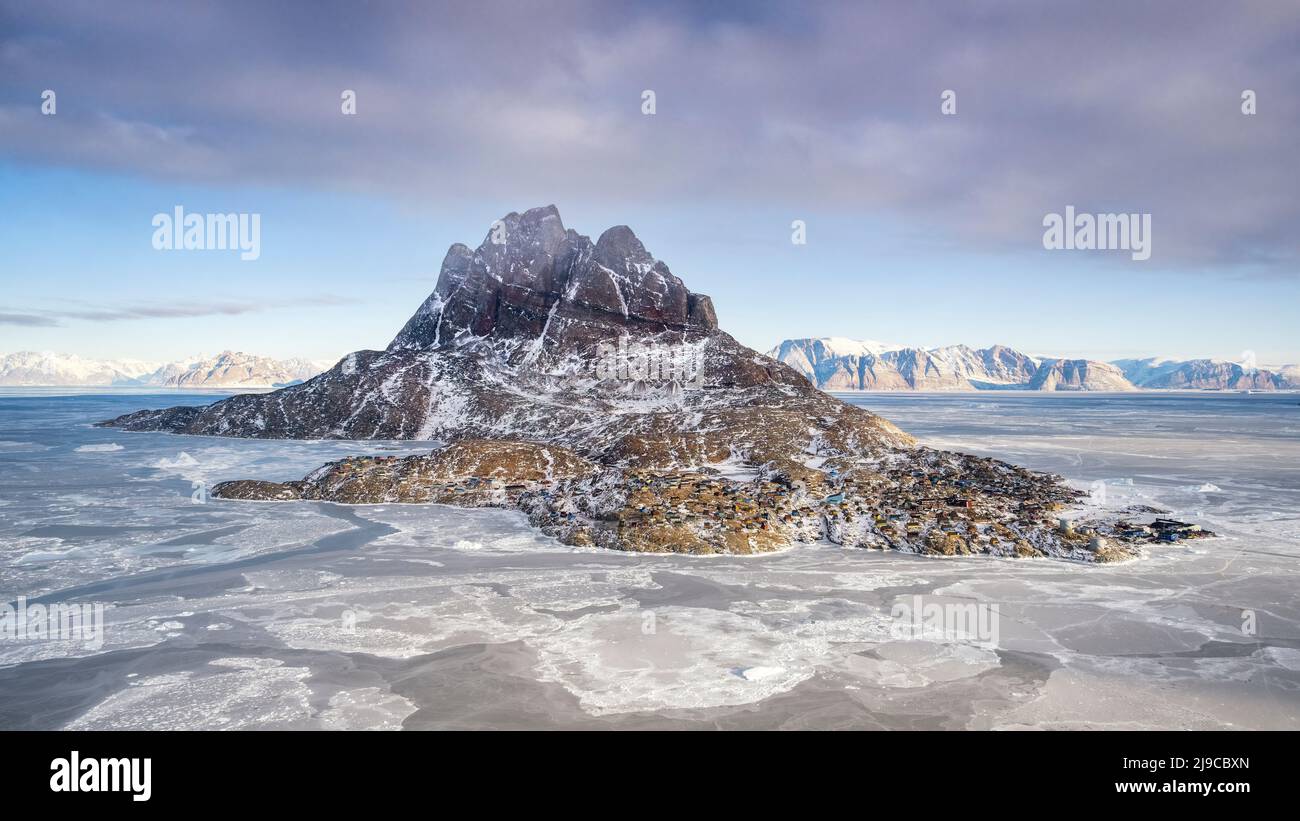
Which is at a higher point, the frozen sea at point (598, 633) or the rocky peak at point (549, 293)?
the rocky peak at point (549, 293)

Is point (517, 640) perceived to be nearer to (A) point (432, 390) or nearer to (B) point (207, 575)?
(B) point (207, 575)

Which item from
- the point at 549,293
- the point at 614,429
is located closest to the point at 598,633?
the point at 614,429

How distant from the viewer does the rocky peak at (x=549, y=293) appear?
130 meters

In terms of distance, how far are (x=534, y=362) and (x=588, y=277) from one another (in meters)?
23.9

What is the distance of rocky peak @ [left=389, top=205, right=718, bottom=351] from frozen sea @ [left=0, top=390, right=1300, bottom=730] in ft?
301

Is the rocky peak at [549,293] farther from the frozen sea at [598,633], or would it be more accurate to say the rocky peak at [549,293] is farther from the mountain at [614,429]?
the frozen sea at [598,633]

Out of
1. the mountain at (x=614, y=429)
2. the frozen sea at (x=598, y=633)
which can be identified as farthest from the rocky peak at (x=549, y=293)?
the frozen sea at (x=598, y=633)

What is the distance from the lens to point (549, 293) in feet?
458

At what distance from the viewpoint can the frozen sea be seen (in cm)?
1623

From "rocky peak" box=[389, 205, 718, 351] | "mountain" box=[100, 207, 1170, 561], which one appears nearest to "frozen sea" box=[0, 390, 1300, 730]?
"mountain" box=[100, 207, 1170, 561]

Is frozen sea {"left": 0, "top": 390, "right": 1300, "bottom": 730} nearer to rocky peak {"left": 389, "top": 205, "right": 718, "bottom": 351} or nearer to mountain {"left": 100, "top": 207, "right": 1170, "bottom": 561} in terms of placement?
mountain {"left": 100, "top": 207, "right": 1170, "bottom": 561}

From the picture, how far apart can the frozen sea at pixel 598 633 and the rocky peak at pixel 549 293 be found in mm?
91844

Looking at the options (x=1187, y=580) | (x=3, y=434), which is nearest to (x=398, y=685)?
(x=1187, y=580)
